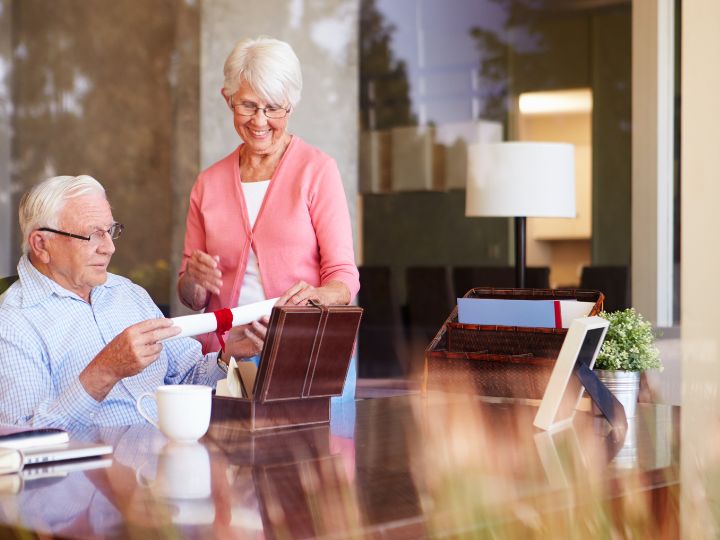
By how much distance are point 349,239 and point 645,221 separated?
2.36 meters

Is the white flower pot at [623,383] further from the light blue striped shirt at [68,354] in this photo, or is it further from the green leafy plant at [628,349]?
the light blue striped shirt at [68,354]

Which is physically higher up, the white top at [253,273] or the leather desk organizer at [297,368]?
the white top at [253,273]

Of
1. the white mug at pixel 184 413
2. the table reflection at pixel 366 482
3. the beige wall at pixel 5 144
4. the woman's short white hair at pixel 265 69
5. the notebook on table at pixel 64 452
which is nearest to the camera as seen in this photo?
the table reflection at pixel 366 482

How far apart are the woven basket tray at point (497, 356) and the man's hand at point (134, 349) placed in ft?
2.13

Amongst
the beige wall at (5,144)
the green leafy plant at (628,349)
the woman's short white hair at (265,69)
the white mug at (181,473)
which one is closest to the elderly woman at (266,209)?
the woman's short white hair at (265,69)

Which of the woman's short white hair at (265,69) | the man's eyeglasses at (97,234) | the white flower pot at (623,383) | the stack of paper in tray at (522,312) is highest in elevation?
the woman's short white hair at (265,69)

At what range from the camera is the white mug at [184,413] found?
1.55 meters

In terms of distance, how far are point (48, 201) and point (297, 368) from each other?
701mm

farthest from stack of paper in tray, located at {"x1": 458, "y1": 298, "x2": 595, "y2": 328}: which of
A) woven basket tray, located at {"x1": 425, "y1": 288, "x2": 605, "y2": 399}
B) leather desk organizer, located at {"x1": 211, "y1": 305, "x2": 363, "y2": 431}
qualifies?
leather desk organizer, located at {"x1": 211, "y1": 305, "x2": 363, "y2": 431}

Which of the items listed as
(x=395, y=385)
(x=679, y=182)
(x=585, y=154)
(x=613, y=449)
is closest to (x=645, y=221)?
(x=679, y=182)

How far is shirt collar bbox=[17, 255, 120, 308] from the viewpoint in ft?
6.48

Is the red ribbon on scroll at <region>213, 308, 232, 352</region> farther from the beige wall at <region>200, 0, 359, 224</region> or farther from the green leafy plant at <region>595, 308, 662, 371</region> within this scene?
the beige wall at <region>200, 0, 359, 224</region>

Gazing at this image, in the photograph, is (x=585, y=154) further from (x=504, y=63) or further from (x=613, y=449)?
(x=613, y=449)

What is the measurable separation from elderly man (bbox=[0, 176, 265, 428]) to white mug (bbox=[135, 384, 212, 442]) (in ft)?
0.84
